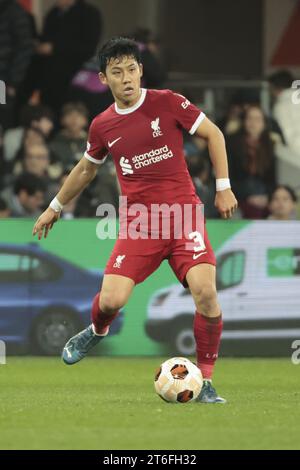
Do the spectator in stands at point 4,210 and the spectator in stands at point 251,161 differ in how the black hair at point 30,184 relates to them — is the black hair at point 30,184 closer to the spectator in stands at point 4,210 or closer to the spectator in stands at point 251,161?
the spectator in stands at point 4,210

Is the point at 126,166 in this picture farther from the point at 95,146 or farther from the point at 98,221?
the point at 98,221

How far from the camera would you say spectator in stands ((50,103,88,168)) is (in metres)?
15.4

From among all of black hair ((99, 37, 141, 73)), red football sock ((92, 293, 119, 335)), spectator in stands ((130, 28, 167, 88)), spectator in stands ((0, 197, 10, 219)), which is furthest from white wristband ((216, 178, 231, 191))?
spectator in stands ((130, 28, 167, 88))

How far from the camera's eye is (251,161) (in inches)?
614

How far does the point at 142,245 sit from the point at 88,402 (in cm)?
108

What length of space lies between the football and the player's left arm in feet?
3.25

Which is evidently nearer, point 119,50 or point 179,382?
point 179,382

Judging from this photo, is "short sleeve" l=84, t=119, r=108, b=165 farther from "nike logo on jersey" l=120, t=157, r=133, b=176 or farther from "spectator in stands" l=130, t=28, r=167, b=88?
"spectator in stands" l=130, t=28, r=167, b=88

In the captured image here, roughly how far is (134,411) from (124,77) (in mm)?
2138

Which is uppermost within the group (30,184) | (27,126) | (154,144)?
(27,126)

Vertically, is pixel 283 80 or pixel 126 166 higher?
pixel 283 80

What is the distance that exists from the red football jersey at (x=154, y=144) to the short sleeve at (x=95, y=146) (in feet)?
0.37

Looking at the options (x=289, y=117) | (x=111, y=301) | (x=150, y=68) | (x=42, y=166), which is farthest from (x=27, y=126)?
(x=111, y=301)

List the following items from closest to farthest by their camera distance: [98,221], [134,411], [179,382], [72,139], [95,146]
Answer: [134,411] → [179,382] → [95,146] → [98,221] → [72,139]
